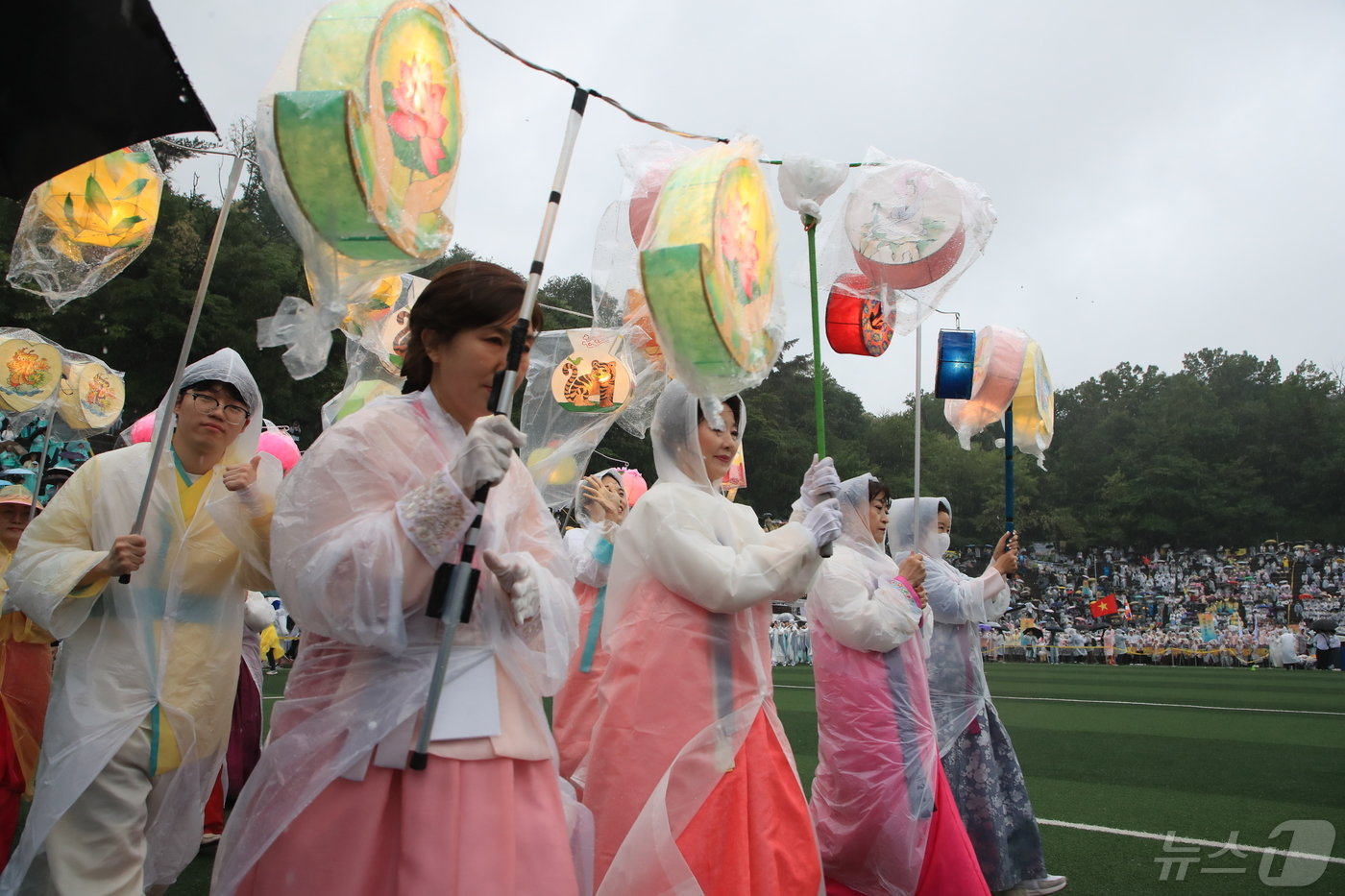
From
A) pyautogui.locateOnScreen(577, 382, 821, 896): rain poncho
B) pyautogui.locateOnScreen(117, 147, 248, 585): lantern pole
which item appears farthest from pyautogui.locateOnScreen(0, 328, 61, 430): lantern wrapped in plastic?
pyautogui.locateOnScreen(577, 382, 821, 896): rain poncho

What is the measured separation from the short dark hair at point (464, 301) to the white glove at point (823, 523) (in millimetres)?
1361

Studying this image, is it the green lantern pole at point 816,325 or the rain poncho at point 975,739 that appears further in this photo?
the rain poncho at point 975,739

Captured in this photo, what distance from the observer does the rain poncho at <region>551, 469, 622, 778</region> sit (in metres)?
4.64

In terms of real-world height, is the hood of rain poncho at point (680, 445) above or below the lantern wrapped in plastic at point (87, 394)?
below

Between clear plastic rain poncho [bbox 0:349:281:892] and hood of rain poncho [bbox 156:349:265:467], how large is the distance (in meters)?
0.01

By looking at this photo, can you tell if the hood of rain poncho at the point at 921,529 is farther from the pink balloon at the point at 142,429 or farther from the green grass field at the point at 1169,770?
the pink balloon at the point at 142,429

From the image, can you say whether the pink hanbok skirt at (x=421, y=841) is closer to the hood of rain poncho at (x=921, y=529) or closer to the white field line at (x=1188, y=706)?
the hood of rain poncho at (x=921, y=529)

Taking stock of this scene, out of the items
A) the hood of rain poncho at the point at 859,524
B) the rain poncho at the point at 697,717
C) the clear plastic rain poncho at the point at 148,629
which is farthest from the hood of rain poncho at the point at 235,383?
the hood of rain poncho at the point at 859,524

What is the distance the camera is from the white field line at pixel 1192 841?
5.32 m

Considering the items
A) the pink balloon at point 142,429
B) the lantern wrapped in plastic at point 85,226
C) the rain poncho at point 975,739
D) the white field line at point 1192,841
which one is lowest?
the white field line at point 1192,841

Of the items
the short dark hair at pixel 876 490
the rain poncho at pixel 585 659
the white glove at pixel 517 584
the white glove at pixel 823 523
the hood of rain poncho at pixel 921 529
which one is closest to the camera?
the white glove at pixel 517 584

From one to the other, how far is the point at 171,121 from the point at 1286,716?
42.3 ft

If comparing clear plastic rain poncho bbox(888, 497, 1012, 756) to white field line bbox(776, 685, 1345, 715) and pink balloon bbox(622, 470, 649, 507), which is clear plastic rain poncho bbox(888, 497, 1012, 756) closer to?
pink balloon bbox(622, 470, 649, 507)

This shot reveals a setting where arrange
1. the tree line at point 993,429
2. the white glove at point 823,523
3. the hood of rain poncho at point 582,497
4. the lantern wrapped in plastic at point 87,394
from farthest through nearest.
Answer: the tree line at point 993,429
the lantern wrapped in plastic at point 87,394
the hood of rain poncho at point 582,497
the white glove at point 823,523
